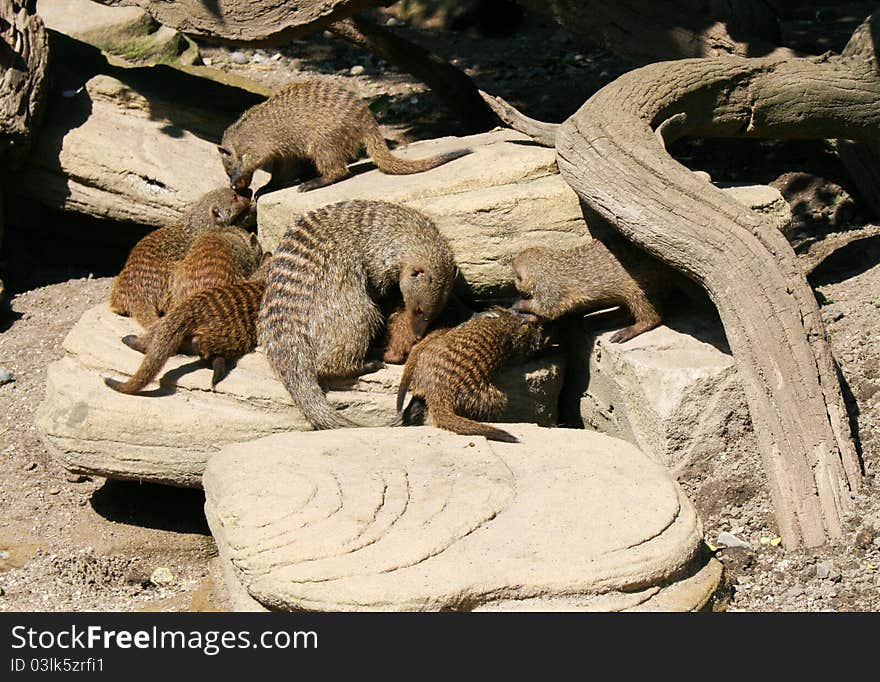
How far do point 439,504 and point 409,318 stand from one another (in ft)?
4.79

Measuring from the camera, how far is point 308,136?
257 inches

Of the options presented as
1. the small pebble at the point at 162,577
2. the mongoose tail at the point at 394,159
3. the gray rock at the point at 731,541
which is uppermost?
the mongoose tail at the point at 394,159

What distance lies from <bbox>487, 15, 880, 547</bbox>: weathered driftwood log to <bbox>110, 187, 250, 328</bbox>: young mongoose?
2.16 metres

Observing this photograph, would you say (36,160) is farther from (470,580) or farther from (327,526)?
(470,580)

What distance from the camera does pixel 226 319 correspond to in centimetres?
531

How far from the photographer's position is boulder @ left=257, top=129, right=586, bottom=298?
5.61m

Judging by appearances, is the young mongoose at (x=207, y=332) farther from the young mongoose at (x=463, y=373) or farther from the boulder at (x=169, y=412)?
the young mongoose at (x=463, y=373)

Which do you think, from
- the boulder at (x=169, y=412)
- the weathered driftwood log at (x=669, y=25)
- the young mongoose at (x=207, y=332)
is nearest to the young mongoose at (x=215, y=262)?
the young mongoose at (x=207, y=332)

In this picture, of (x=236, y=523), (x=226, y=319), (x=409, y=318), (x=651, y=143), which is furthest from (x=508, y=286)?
(x=236, y=523)

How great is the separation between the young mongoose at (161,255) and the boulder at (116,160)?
1.51 feet

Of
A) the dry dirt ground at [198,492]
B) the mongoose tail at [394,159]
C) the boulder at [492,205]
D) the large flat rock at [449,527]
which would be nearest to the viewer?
the large flat rock at [449,527]

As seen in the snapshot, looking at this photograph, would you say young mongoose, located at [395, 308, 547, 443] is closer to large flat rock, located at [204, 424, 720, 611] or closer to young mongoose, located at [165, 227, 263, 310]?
large flat rock, located at [204, 424, 720, 611]

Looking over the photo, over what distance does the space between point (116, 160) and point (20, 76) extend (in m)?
0.81

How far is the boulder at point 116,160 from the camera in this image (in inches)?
279
